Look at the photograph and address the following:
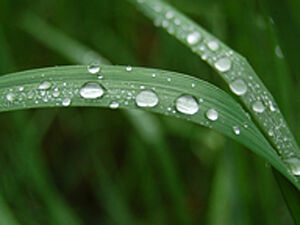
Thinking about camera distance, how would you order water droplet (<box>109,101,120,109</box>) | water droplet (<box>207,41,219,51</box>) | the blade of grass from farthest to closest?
the blade of grass, water droplet (<box>207,41,219,51</box>), water droplet (<box>109,101,120,109</box>)

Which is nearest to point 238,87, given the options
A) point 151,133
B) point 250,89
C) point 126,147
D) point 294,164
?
point 250,89

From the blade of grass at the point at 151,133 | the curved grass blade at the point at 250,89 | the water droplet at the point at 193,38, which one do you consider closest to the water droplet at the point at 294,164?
the curved grass blade at the point at 250,89

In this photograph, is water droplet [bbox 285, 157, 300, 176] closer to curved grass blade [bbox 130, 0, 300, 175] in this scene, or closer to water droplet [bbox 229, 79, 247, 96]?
curved grass blade [bbox 130, 0, 300, 175]

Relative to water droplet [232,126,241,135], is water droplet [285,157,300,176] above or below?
below

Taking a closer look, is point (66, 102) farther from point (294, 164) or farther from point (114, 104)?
point (294, 164)

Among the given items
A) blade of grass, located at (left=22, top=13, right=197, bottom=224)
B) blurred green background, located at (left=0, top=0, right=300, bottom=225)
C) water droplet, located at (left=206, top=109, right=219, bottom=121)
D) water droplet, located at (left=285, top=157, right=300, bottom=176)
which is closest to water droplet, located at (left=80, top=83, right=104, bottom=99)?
water droplet, located at (left=206, top=109, right=219, bottom=121)

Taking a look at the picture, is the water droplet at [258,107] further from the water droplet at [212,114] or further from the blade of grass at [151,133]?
the blade of grass at [151,133]

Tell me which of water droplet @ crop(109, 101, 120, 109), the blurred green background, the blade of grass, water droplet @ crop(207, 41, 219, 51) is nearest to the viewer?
water droplet @ crop(109, 101, 120, 109)

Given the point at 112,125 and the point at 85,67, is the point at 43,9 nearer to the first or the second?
the point at 112,125

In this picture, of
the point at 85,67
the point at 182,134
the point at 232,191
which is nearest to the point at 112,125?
the point at 182,134

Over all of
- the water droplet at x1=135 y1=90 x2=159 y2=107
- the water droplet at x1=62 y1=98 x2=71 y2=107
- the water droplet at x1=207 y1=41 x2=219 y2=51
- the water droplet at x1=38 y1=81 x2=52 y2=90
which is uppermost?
the water droplet at x1=207 y1=41 x2=219 y2=51
